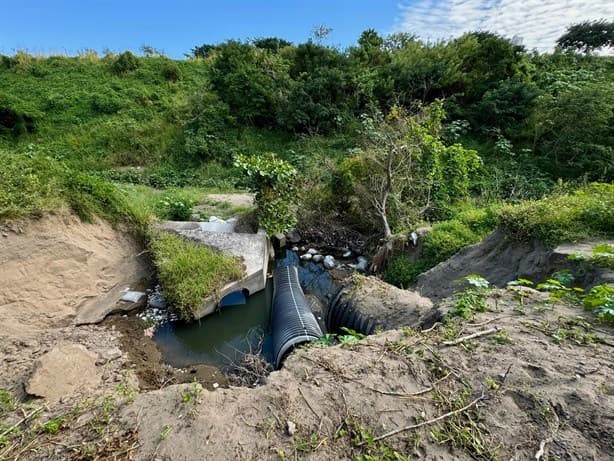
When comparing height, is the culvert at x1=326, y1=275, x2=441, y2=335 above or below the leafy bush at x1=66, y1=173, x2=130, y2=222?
below

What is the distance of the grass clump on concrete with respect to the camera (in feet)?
16.1

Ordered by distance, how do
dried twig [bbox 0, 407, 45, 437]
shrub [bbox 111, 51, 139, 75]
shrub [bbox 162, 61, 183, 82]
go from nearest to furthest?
1. dried twig [bbox 0, 407, 45, 437]
2. shrub [bbox 111, 51, 139, 75]
3. shrub [bbox 162, 61, 183, 82]

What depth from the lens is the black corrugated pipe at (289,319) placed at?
3781 mm

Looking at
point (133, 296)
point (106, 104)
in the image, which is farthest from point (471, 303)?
point (106, 104)

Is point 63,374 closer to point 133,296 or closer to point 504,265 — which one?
point 133,296

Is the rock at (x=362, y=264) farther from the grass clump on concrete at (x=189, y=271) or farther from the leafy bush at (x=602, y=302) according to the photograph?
the leafy bush at (x=602, y=302)

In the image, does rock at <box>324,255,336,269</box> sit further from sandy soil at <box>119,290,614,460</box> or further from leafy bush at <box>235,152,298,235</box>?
sandy soil at <box>119,290,614,460</box>

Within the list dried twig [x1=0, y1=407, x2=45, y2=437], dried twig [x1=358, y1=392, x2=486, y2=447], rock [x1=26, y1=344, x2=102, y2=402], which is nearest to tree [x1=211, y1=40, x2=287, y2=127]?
rock [x1=26, y1=344, x2=102, y2=402]

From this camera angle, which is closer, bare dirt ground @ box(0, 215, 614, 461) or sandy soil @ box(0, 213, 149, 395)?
bare dirt ground @ box(0, 215, 614, 461)

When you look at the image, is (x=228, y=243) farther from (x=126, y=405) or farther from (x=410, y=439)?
(x=410, y=439)

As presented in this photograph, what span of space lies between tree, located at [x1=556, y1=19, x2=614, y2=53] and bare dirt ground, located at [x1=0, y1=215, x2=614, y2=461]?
17.7 m

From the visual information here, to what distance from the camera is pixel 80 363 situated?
361 centimetres

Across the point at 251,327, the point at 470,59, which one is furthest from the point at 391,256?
the point at 470,59

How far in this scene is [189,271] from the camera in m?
5.13
